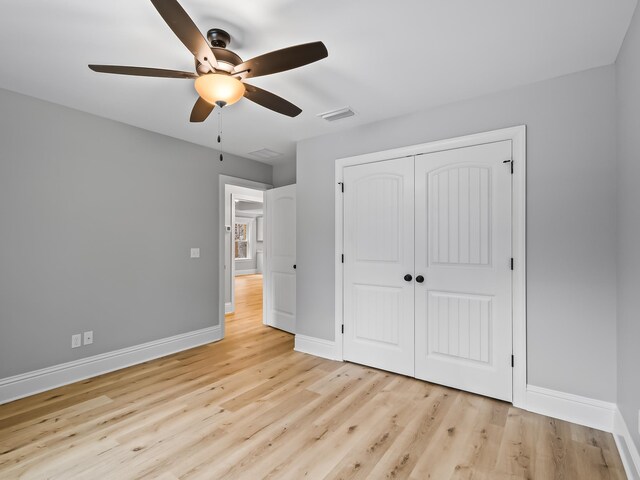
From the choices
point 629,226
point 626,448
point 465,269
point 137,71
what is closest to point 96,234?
point 137,71

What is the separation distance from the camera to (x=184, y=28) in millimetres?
1488

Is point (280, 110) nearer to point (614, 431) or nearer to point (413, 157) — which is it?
point (413, 157)

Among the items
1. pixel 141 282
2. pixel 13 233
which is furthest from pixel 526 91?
pixel 13 233

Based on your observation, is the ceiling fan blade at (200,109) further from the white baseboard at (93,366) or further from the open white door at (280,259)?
the white baseboard at (93,366)

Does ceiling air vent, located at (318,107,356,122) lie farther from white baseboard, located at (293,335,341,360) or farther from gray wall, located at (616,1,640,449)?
white baseboard, located at (293,335,341,360)

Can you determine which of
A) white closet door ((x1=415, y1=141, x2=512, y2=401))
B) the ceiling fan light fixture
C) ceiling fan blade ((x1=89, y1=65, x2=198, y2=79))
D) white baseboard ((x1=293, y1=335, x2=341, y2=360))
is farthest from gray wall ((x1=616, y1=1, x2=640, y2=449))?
ceiling fan blade ((x1=89, y1=65, x2=198, y2=79))

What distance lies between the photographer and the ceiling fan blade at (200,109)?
2236 millimetres

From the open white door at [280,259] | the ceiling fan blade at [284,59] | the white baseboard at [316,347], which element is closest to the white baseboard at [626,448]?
the white baseboard at [316,347]

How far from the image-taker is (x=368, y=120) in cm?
330

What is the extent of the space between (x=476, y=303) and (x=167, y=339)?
3.27m

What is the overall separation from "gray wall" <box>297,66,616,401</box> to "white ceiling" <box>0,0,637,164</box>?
193 mm

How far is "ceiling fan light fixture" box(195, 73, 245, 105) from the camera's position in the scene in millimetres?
1854

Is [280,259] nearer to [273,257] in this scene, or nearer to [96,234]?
[273,257]

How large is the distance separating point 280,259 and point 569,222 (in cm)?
343
